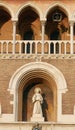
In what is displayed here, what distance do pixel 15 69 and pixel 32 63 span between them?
2.84 feet

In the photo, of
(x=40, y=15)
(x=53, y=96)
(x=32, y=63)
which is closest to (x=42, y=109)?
(x=53, y=96)

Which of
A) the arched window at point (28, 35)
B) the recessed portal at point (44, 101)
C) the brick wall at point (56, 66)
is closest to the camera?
the brick wall at point (56, 66)

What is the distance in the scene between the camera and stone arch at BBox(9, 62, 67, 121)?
24.2 meters

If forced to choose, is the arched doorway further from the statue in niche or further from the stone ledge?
the stone ledge

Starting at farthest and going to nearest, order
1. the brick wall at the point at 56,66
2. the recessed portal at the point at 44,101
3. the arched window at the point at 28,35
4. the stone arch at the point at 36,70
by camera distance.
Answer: the arched window at the point at 28,35, the recessed portal at the point at 44,101, the stone arch at the point at 36,70, the brick wall at the point at 56,66

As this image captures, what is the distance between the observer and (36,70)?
24.6 meters

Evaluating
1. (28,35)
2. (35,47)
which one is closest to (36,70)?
(35,47)

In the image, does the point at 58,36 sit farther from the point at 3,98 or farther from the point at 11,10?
the point at 3,98

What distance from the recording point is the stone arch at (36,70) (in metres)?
24.2

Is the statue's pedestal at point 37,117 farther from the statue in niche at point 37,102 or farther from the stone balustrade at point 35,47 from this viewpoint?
the stone balustrade at point 35,47

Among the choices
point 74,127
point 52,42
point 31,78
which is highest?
point 52,42

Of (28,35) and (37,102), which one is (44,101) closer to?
(37,102)

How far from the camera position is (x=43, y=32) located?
976 inches

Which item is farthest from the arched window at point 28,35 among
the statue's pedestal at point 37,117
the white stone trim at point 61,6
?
the statue's pedestal at point 37,117
